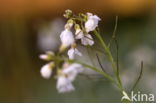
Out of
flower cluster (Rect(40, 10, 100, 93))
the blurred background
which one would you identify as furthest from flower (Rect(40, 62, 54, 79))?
the blurred background

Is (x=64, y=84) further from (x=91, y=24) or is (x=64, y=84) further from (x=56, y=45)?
(x=56, y=45)

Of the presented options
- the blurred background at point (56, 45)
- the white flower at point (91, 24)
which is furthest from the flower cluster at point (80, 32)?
the blurred background at point (56, 45)

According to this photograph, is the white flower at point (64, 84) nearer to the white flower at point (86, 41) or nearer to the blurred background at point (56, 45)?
the white flower at point (86, 41)

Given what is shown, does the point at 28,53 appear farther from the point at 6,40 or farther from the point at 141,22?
the point at 141,22

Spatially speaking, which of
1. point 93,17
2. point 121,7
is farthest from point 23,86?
point 93,17

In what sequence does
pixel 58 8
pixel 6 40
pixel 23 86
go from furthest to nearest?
1. pixel 58 8
2. pixel 6 40
3. pixel 23 86

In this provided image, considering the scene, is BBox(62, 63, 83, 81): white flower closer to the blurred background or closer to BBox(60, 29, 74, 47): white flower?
BBox(60, 29, 74, 47): white flower

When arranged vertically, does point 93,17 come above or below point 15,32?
above
